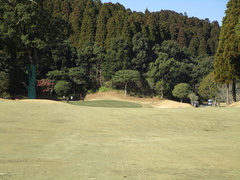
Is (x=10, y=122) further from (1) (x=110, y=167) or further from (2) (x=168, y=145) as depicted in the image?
(1) (x=110, y=167)

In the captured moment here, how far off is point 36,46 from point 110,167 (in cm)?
3241

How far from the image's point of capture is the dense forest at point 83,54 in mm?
36062

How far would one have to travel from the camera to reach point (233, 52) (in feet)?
91.0

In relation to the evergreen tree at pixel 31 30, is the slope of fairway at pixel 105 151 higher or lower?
lower

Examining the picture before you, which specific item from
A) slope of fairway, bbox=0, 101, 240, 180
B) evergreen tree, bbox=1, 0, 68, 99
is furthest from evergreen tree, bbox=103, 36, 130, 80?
slope of fairway, bbox=0, 101, 240, 180

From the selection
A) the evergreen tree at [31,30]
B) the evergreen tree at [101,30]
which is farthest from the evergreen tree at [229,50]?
the evergreen tree at [101,30]

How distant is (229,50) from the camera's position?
28.5 m

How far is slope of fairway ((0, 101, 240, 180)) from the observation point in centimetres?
498

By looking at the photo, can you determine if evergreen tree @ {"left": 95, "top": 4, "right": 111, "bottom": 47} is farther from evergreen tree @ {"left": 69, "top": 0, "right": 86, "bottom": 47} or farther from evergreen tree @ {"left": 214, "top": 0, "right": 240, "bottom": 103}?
evergreen tree @ {"left": 214, "top": 0, "right": 240, "bottom": 103}

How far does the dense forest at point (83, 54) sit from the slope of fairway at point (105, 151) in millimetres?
23987

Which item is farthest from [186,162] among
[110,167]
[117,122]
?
[117,122]

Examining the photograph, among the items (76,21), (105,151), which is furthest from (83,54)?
(105,151)

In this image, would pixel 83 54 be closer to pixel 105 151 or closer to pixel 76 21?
pixel 76 21

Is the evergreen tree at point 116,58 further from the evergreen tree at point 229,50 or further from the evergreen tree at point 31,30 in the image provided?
the evergreen tree at point 229,50
